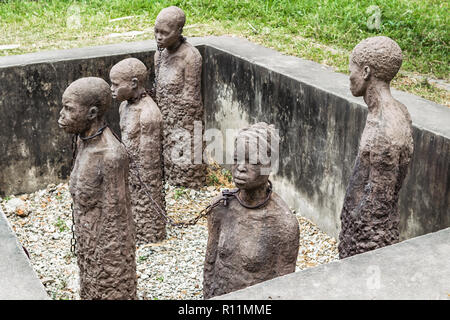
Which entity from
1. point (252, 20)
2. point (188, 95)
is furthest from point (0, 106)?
point (252, 20)

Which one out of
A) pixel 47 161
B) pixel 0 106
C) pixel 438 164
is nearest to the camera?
pixel 438 164

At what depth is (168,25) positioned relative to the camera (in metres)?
7.35

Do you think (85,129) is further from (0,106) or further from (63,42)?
(63,42)

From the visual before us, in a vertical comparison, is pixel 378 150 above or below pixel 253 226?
above

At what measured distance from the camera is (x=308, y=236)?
689 cm

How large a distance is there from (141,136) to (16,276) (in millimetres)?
3060

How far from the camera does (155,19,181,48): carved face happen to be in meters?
7.34

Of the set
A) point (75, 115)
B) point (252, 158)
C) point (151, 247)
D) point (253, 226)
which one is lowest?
point (151, 247)

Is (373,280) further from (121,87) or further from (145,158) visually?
(121,87)

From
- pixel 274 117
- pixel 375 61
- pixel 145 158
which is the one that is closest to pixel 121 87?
pixel 145 158

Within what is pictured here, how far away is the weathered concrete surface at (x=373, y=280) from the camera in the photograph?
3125 mm

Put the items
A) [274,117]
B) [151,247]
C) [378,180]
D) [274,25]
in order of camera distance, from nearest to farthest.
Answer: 1. [378,180]
2. [151,247]
3. [274,117]
4. [274,25]

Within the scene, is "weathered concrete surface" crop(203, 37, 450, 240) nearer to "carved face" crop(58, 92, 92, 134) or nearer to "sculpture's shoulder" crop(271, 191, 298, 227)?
"sculpture's shoulder" crop(271, 191, 298, 227)

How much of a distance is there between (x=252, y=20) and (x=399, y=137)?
695 centimetres
